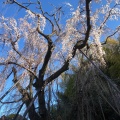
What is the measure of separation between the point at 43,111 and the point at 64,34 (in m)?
1.93

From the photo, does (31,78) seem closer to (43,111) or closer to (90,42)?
(43,111)

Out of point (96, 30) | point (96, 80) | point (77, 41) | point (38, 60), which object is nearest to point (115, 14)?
point (96, 30)

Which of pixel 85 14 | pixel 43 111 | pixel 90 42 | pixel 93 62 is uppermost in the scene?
pixel 85 14

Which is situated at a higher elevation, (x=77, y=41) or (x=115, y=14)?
(x=115, y=14)

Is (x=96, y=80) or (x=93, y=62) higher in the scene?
(x=93, y=62)

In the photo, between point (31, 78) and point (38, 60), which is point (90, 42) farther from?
point (31, 78)

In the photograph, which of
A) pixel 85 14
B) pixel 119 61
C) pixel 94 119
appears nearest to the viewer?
pixel 85 14

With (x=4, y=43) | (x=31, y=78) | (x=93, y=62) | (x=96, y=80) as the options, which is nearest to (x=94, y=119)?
(x=96, y=80)

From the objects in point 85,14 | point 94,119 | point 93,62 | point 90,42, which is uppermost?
point 85,14

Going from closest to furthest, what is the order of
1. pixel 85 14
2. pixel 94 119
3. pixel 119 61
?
pixel 85 14 → pixel 94 119 → pixel 119 61

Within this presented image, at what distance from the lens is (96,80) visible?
5.93 meters

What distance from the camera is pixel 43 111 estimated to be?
6.20 meters

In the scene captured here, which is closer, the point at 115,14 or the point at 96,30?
the point at 96,30

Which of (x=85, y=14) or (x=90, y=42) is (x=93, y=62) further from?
(x=85, y=14)
